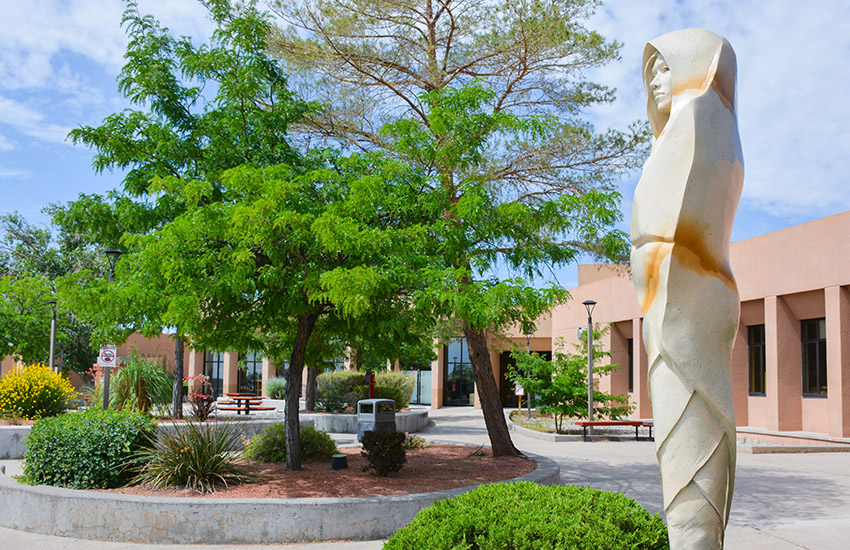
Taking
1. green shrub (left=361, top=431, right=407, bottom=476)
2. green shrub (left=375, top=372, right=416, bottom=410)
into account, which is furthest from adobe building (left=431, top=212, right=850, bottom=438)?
green shrub (left=375, top=372, right=416, bottom=410)

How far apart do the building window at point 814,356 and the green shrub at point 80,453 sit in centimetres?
1958

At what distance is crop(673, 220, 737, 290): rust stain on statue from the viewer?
458 centimetres

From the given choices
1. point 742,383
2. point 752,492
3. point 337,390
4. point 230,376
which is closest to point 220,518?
point 752,492

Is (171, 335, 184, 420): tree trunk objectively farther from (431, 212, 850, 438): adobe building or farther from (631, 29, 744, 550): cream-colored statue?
(631, 29, 744, 550): cream-colored statue

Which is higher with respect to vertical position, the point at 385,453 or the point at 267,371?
the point at 385,453

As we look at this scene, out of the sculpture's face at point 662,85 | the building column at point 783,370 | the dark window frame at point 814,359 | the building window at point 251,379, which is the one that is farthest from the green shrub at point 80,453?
the building window at point 251,379

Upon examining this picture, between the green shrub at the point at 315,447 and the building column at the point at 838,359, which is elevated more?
the building column at the point at 838,359

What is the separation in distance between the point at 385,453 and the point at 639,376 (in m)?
22.1

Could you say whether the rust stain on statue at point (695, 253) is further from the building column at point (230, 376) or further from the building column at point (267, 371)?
the building column at point (230, 376)

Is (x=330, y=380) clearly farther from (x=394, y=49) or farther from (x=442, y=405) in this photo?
(x=394, y=49)

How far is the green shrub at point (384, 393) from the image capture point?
28562 millimetres

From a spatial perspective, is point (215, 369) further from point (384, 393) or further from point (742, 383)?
point (742, 383)

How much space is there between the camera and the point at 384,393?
2862cm

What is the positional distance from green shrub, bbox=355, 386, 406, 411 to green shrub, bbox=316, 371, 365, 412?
0.61 m
